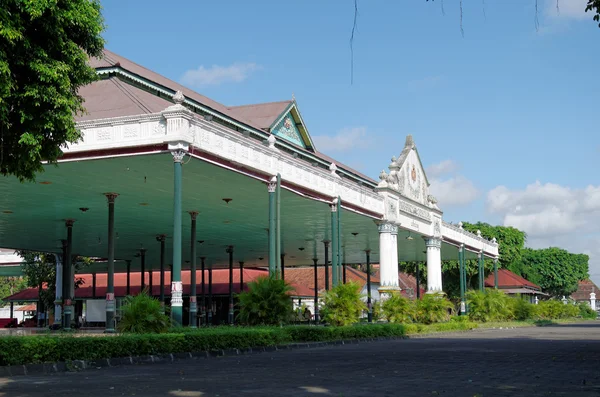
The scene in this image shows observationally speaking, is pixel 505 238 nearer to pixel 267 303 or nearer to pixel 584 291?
pixel 267 303

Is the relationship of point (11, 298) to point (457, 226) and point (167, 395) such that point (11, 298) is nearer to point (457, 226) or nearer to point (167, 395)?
point (457, 226)

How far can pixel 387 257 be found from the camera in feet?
113

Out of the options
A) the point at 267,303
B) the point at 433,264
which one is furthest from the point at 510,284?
the point at 267,303

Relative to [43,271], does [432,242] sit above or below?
above

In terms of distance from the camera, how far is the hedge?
1271 cm

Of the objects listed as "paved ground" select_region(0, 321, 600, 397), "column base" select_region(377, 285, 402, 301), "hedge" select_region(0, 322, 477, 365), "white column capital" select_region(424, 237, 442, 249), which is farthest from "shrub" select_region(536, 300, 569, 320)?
"paved ground" select_region(0, 321, 600, 397)

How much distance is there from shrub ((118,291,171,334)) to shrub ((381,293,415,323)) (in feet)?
53.7

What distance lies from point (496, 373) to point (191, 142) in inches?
432

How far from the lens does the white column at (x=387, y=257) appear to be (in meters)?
34.5

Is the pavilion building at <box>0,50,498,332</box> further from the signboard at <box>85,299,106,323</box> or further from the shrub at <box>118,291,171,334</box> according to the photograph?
the signboard at <box>85,299,106,323</box>

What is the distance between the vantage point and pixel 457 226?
48.3 m

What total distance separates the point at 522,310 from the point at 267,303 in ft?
98.3

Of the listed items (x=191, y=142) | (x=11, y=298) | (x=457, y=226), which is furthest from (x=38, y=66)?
(x=11, y=298)

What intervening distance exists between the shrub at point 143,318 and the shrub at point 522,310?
106ft
